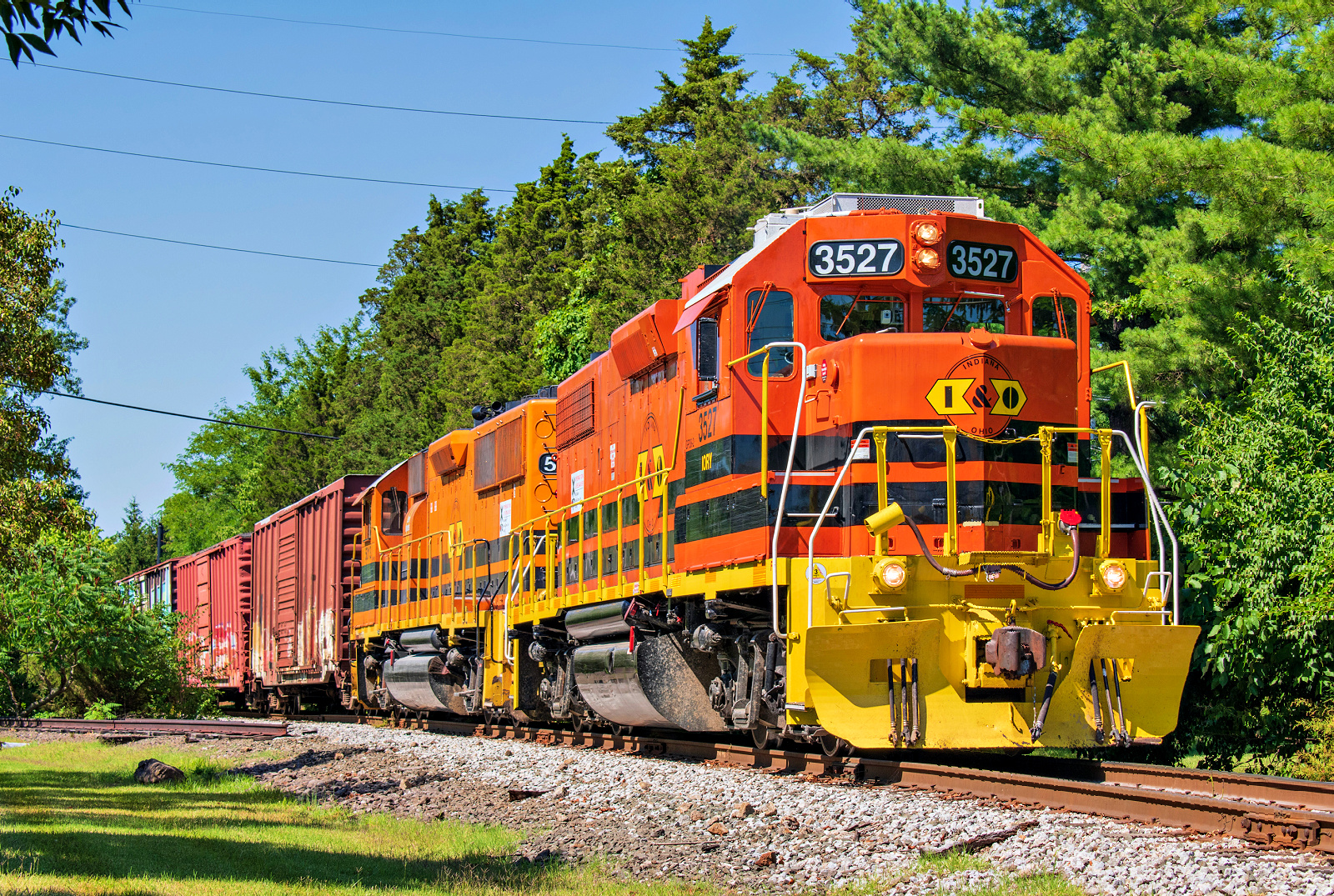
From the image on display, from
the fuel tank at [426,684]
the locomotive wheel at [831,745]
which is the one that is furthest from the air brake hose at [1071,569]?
the fuel tank at [426,684]

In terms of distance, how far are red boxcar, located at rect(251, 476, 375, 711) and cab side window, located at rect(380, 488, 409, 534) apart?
1016 millimetres

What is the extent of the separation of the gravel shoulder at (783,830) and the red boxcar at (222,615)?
16.6 m

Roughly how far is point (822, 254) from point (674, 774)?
13.4ft

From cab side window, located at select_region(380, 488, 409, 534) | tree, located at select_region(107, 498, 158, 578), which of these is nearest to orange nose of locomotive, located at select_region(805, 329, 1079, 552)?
cab side window, located at select_region(380, 488, 409, 534)

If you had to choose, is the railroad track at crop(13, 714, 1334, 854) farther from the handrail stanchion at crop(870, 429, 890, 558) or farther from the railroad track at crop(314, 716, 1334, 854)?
the handrail stanchion at crop(870, 429, 890, 558)

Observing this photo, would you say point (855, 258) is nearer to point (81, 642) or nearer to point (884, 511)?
point (884, 511)

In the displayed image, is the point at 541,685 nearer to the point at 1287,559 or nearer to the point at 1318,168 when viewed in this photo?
the point at 1287,559

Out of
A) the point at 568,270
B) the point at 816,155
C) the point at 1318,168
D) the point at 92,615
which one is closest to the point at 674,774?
the point at 1318,168

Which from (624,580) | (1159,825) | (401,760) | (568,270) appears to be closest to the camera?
(1159,825)

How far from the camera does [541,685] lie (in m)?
14.7

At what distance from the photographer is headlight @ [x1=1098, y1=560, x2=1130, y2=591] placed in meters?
8.70

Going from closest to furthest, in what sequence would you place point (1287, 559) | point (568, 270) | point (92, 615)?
point (1287, 559), point (92, 615), point (568, 270)

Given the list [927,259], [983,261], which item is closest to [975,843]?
[927,259]

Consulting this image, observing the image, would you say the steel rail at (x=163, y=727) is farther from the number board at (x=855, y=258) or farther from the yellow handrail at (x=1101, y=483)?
the yellow handrail at (x=1101, y=483)
